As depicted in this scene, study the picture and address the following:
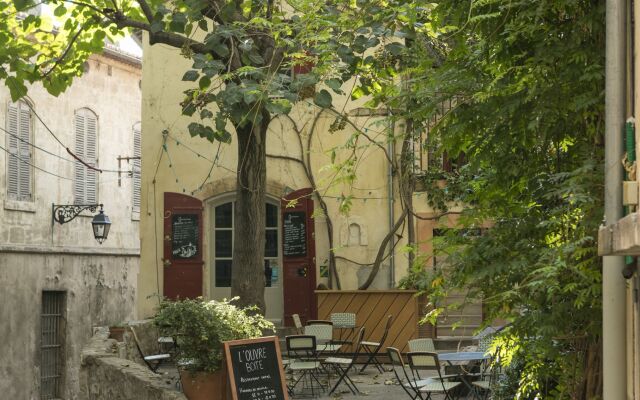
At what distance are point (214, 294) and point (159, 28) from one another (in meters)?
7.97

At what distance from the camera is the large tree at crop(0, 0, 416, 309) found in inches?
411

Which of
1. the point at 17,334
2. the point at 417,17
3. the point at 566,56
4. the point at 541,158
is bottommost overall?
the point at 17,334

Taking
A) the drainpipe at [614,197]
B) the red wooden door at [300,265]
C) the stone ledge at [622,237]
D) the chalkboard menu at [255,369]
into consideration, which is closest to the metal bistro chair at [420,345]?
the chalkboard menu at [255,369]

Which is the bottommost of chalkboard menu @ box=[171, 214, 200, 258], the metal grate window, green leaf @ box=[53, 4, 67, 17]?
the metal grate window

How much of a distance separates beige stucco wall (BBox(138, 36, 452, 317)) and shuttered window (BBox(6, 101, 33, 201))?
4.56 metres

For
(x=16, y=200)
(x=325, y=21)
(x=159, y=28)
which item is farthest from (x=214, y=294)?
(x=325, y=21)

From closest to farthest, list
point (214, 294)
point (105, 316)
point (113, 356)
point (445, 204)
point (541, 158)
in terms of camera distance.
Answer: point (541, 158) → point (113, 356) → point (445, 204) → point (214, 294) → point (105, 316)

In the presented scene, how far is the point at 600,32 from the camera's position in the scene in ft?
→ 21.3

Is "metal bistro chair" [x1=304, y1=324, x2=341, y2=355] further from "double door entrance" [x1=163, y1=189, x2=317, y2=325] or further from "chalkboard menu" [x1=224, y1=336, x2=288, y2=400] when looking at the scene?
"chalkboard menu" [x1=224, y1=336, x2=288, y2=400]

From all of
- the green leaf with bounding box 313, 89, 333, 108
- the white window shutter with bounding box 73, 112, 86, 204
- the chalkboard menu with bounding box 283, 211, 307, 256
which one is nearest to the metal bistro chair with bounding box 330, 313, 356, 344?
the chalkboard menu with bounding box 283, 211, 307, 256

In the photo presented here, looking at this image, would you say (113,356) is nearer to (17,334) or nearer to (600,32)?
(600,32)

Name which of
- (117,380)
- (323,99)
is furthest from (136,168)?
(323,99)

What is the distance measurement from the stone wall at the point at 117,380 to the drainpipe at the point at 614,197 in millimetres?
5137

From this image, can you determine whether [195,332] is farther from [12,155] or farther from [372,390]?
[12,155]
